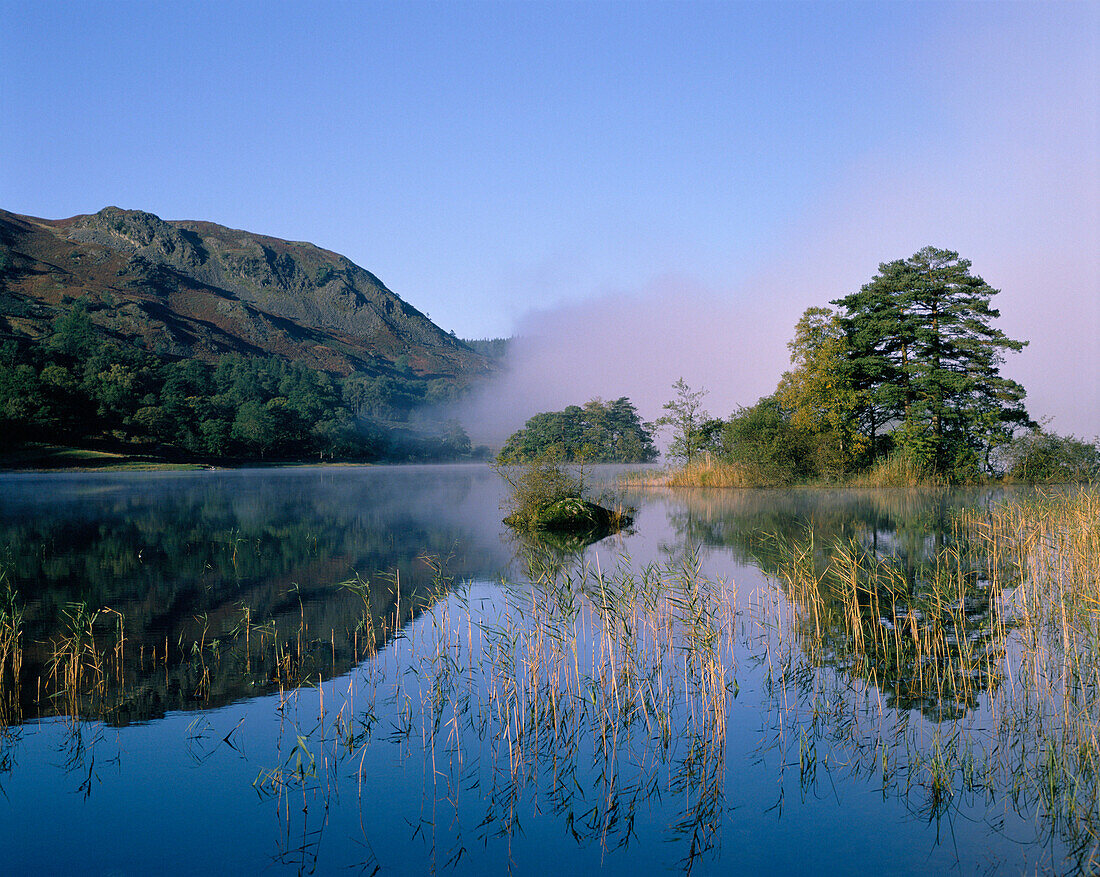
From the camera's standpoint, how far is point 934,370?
4247cm

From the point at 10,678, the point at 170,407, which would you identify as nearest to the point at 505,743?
the point at 10,678

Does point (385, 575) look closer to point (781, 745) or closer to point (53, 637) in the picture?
point (53, 637)

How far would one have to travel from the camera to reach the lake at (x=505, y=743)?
4965 mm

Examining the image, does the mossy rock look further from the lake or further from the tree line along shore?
the tree line along shore

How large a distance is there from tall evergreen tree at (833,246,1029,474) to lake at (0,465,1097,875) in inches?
1285

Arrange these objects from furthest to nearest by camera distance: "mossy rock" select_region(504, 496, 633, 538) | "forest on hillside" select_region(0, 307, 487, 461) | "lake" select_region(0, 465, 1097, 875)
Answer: "forest on hillside" select_region(0, 307, 487, 461) → "mossy rock" select_region(504, 496, 633, 538) → "lake" select_region(0, 465, 1097, 875)

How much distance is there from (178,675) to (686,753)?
568cm

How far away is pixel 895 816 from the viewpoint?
5.25 meters

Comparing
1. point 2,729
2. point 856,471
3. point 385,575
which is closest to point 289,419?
point 856,471

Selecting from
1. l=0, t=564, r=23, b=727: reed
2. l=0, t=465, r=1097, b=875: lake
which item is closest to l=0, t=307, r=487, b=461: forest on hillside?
l=0, t=564, r=23, b=727: reed

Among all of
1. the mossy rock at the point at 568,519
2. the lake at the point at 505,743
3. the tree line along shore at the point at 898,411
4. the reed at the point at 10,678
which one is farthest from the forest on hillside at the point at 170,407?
the lake at the point at 505,743

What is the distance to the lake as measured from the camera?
195 inches

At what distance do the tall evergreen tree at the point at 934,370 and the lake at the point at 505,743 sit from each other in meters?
32.6

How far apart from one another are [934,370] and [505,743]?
42.1m
